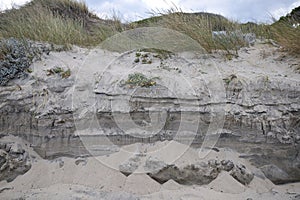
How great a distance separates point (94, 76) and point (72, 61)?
26.7 inches

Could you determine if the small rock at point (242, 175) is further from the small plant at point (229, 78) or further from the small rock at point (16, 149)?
the small rock at point (16, 149)

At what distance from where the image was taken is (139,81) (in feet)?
13.9

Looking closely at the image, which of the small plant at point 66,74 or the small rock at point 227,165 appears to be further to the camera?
the small plant at point 66,74

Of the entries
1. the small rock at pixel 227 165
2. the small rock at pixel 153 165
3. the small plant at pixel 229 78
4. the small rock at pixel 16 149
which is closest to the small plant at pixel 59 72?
the small rock at pixel 16 149

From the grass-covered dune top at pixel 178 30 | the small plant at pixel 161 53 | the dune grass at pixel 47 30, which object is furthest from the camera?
the dune grass at pixel 47 30

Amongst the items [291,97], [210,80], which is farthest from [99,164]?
[291,97]

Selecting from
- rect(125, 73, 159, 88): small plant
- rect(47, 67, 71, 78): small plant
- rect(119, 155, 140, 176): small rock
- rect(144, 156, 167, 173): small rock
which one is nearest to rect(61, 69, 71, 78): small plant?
rect(47, 67, 71, 78): small plant

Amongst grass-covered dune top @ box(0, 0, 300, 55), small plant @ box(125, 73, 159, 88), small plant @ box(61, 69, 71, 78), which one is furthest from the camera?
grass-covered dune top @ box(0, 0, 300, 55)

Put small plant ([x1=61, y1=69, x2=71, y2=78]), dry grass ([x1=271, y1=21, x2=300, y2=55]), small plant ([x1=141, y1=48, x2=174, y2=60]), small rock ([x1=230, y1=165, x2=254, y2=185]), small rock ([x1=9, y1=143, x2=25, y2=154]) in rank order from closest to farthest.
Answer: small rock ([x1=230, y1=165, x2=254, y2=185])
small rock ([x1=9, y1=143, x2=25, y2=154])
small plant ([x1=61, y1=69, x2=71, y2=78])
dry grass ([x1=271, y1=21, x2=300, y2=55])
small plant ([x1=141, y1=48, x2=174, y2=60])

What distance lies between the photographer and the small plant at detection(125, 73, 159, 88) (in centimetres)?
420

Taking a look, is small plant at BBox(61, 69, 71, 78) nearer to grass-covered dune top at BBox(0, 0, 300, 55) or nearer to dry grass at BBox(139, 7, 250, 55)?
grass-covered dune top at BBox(0, 0, 300, 55)

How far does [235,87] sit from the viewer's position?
413 cm

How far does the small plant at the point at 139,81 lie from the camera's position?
4.20m

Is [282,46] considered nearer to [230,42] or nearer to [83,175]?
[230,42]
